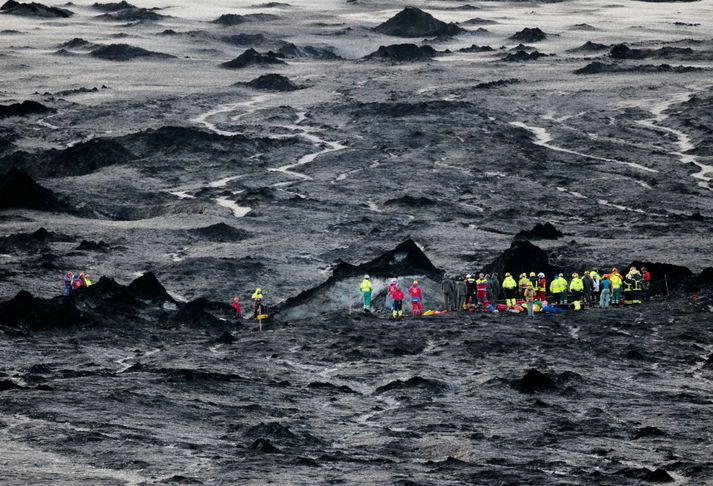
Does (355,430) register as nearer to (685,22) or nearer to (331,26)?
(331,26)

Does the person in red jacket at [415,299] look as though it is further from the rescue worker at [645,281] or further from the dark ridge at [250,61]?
the dark ridge at [250,61]

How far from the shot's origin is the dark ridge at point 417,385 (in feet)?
113

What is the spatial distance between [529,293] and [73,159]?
40.6 meters

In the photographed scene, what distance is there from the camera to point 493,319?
42.8 meters

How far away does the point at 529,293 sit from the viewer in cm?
4341

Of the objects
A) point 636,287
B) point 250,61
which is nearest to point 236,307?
point 636,287

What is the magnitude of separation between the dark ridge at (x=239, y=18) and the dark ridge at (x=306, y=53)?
19636 mm

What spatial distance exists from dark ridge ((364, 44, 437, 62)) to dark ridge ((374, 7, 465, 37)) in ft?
59.3

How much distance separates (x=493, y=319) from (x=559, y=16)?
417 feet

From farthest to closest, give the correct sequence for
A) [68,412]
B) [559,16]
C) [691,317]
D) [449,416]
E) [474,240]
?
[559,16] < [474,240] < [691,317] < [449,416] < [68,412]

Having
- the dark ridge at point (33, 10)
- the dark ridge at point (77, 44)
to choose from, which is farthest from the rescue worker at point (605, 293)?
the dark ridge at point (33, 10)

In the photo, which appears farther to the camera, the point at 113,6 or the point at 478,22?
the point at 113,6

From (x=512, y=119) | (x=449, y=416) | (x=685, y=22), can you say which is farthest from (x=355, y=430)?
(x=685, y=22)

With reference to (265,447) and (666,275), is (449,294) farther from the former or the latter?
(265,447)
